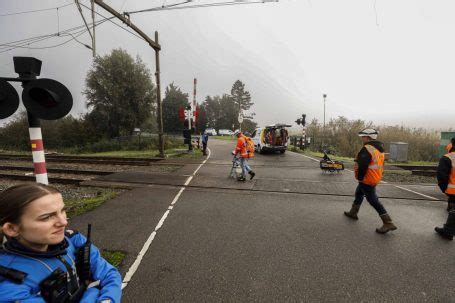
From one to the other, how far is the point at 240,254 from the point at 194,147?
1441 cm

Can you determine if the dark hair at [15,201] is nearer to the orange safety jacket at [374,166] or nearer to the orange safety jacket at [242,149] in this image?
the orange safety jacket at [374,166]

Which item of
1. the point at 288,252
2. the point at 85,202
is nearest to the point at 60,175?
the point at 85,202

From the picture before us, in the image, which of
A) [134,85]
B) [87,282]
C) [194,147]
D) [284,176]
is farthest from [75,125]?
[87,282]

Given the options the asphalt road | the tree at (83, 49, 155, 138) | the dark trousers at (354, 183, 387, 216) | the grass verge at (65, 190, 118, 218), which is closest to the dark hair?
the asphalt road

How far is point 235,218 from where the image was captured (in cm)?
505

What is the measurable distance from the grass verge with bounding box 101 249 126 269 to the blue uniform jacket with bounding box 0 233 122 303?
1756 millimetres

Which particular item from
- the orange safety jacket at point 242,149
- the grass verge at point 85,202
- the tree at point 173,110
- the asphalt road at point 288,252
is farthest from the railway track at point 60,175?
the tree at point 173,110

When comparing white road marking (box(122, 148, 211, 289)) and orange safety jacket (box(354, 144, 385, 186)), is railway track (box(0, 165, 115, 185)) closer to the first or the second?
white road marking (box(122, 148, 211, 289))

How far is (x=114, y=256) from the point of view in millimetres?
3521

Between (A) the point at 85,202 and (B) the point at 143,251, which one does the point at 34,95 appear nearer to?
(B) the point at 143,251

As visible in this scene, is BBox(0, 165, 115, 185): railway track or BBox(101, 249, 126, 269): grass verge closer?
BBox(101, 249, 126, 269): grass verge

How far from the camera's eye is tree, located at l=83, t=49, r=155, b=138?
29984 millimetres

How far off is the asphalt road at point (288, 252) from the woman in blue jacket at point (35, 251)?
147cm

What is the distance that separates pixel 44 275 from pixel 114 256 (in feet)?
7.68
